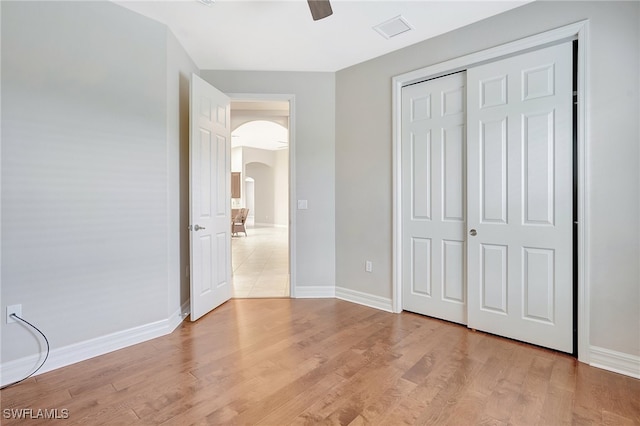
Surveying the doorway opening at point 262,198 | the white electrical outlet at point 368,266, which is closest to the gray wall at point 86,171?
the doorway opening at point 262,198

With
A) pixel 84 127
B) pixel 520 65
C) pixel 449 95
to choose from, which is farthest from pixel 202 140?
pixel 520 65

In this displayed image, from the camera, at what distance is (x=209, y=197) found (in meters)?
3.06

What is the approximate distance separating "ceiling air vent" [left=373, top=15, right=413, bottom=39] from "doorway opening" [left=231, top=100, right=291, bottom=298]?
54.1 inches

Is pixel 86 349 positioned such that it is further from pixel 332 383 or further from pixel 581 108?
pixel 581 108

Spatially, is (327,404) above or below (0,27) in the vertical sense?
below

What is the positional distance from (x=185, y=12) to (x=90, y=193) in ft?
5.28

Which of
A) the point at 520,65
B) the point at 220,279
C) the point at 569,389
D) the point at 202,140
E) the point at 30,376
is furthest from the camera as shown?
the point at 220,279

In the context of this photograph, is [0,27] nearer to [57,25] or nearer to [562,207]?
[57,25]

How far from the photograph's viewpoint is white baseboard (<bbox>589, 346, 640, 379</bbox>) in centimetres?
192

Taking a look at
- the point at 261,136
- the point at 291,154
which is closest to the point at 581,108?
the point at 291,154

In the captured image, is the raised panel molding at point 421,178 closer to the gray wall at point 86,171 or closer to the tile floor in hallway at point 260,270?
the tile floor in hallway at point 260,270

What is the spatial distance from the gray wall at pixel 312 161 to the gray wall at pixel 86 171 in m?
1.29

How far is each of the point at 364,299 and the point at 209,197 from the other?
6.57 ft

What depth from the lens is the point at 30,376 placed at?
6.32 feet
